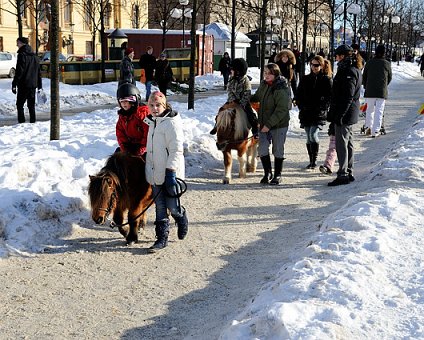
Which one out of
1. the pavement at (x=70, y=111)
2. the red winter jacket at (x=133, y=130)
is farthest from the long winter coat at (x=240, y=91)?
the pavement at (x=70, y=111)

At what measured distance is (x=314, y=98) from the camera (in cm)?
1050

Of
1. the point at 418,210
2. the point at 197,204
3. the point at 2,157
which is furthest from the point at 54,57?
the point at 418,210

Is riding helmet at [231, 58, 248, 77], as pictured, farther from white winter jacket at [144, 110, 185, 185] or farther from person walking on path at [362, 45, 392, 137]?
person walking on path at [362, 45, 392, 137]

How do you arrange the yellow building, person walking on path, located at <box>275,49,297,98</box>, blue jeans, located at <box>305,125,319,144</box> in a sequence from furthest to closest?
the yellow building < person walking on path, located at <box>275,49,297,98</box> < blue jeans, located at <box>305,125,319,144</box>

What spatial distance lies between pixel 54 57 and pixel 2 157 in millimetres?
1931

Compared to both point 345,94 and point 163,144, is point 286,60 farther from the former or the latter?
point 163,144

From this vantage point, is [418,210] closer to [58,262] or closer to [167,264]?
[167,264]

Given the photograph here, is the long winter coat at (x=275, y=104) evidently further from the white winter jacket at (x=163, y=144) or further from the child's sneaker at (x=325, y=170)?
the white winter jacket at (x=163, y=144)

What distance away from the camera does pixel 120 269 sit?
231 inches

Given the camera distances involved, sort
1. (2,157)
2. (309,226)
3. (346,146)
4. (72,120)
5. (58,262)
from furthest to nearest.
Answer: (72,120) < (346,146) < (2,157) < (309,226) < (58,262)

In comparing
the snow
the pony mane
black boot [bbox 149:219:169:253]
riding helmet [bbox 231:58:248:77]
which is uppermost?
riding helmet [bbox 231:58:248:77]

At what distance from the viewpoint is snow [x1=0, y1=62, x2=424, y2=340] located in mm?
3873

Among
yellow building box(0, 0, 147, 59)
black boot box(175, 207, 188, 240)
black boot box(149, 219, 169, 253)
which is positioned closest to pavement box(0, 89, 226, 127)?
black boot box(175, 207, 188, 240)

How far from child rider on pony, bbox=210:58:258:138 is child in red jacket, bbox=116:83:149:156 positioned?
2.91 meters
